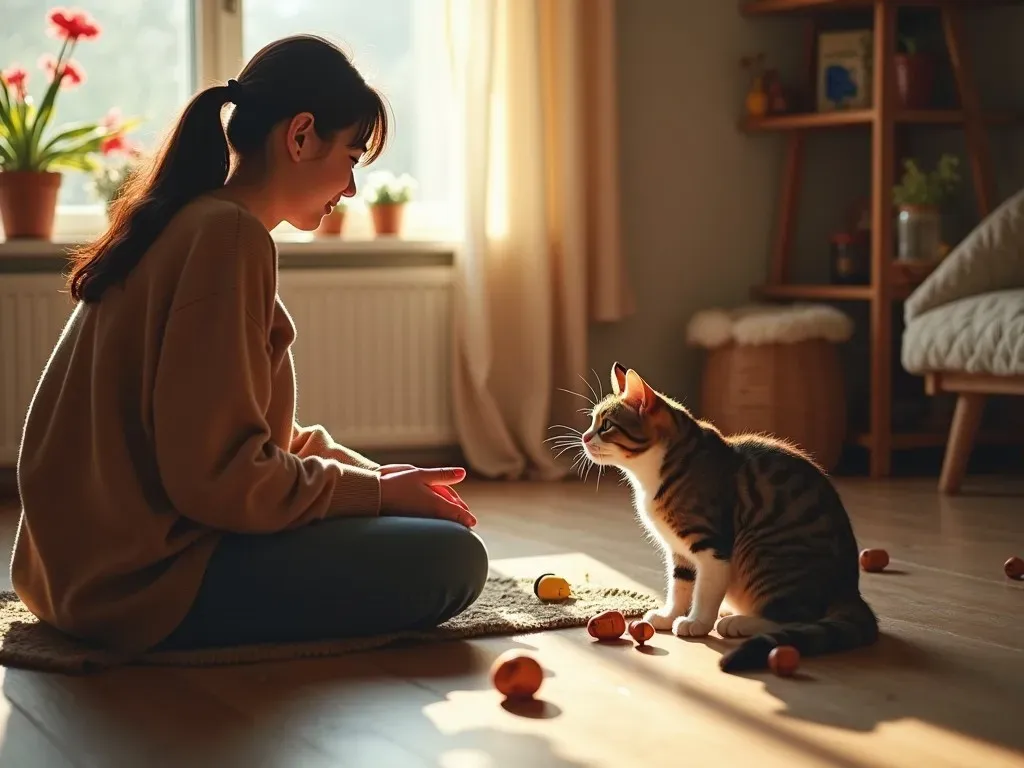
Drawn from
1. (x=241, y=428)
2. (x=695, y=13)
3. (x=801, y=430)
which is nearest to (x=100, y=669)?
(x=241, y=428)

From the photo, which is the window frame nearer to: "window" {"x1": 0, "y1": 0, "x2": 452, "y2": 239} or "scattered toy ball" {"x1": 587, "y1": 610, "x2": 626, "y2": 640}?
"window" {"x1": 0, "y1": 0, "x2": 452, "y2": 239}

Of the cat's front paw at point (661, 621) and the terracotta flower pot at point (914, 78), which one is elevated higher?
the terracotta flower pot at point (914, 78)

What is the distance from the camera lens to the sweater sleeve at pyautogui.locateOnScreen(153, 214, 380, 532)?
71.2 inches

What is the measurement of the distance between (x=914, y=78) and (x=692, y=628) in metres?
2.55

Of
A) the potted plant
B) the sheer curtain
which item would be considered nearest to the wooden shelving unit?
the sheer curtain

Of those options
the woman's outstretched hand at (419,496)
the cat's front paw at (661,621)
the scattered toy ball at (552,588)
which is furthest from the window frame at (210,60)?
the cat's front paw at (661,621)

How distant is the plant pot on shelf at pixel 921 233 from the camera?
13.1 feet

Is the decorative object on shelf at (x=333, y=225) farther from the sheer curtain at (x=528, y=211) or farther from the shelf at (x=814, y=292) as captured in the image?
the shelf at (x=814, y=292)

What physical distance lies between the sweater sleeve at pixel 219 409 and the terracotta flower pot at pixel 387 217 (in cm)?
217

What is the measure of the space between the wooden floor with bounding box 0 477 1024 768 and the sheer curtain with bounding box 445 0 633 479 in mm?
1802

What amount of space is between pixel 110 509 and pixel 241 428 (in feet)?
0.69

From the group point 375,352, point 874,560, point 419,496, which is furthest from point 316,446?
point 375,352

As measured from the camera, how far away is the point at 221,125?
6.34 feet

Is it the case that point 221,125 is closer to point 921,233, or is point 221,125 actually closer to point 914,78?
point 921,233
